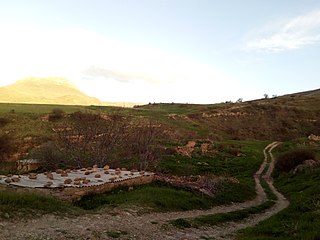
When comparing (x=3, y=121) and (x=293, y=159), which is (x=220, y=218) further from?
(x=3, y=121)

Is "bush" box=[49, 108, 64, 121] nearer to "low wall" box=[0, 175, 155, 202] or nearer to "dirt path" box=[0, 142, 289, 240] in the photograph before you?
"low wall" box=[0, 175, 155, 202]

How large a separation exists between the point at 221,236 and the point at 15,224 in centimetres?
802

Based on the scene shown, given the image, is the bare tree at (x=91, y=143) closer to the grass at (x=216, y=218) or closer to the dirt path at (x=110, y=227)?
the grass at (x=216, y=218)

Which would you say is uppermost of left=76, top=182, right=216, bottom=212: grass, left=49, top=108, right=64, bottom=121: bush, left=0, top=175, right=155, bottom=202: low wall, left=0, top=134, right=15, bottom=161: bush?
left=49, top=108, right=64, bottom=121: bush

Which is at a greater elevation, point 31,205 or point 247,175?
point 31,205

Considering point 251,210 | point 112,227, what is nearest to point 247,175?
point 251,210

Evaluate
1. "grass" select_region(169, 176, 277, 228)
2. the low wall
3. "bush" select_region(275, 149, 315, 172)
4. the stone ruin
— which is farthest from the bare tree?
"bush" select_region(275, 149, 315, 172)

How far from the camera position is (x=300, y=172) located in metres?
36.2

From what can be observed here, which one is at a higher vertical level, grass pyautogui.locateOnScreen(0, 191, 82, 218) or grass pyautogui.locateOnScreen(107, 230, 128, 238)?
grass pyautogui.locateOnScreen(0, 191, 82, 218)

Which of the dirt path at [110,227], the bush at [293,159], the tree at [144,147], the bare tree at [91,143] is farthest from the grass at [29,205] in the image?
the bush at [293,159]

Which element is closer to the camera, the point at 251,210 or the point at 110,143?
the point at 251,210

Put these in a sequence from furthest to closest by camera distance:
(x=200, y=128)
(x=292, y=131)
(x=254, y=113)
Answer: (x=254, y=113), (x=292, y=131), (x=200, y=128)

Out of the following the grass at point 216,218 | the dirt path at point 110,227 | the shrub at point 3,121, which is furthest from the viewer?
the shrub at point 3,121

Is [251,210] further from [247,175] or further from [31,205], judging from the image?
[247,175]
